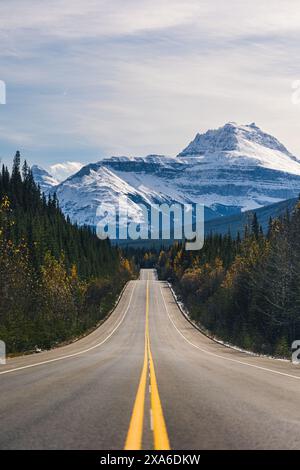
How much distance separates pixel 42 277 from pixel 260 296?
27.9m

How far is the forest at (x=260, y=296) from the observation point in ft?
163

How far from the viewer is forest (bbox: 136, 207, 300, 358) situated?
163 ft

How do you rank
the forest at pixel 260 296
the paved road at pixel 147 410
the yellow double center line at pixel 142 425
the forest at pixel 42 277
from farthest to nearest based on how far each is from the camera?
1. the forest at pixel 260 296
2. the forest at pixel 42 277
3. the paved road at pixel 147 410
4. the yellow double center line at pixel 142 425

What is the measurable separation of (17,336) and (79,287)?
6259 cm

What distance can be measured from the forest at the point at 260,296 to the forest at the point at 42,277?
1494 cm

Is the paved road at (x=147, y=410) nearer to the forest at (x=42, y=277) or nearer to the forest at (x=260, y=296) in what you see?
the forest at (x=42, y=277)

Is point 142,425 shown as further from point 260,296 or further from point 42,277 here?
point 42,277

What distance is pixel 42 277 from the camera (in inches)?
2763

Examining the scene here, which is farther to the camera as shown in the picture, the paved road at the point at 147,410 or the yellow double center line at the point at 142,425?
the paved road at the point at 147,410

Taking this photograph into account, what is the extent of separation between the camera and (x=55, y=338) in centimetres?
4509

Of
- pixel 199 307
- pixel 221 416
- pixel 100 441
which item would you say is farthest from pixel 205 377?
pixel 199 307

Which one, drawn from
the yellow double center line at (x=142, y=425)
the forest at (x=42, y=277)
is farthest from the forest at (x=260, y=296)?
the yellow double center line at (x=142, y=425)

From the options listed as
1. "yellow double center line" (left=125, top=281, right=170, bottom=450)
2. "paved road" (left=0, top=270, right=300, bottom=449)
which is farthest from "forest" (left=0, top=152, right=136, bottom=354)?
"yellow double center line" (left=125, top=281, right=170, bottom=450)

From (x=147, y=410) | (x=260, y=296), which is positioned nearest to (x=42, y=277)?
(x=260, y=296)
